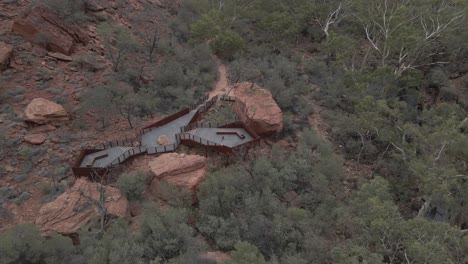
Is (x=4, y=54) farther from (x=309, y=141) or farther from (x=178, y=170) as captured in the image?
(x=309, y=141)

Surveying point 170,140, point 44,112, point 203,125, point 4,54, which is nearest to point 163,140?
point 170,140

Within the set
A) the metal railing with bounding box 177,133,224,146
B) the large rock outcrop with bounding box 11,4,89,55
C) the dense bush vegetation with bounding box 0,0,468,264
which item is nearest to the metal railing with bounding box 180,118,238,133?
the dense bush vegetation with bounding box 0,0,468,264

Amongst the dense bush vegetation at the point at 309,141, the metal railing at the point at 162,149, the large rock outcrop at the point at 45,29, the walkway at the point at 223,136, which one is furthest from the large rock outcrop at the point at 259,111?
the large rock outcrop at the point at 45,29

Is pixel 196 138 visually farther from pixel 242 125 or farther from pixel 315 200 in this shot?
pixel 315 200

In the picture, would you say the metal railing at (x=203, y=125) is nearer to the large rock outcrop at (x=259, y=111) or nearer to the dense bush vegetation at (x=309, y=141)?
the dense bush vegetation at (x=309, y=141)

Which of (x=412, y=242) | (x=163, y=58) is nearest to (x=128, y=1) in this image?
(x=163, y=58)
